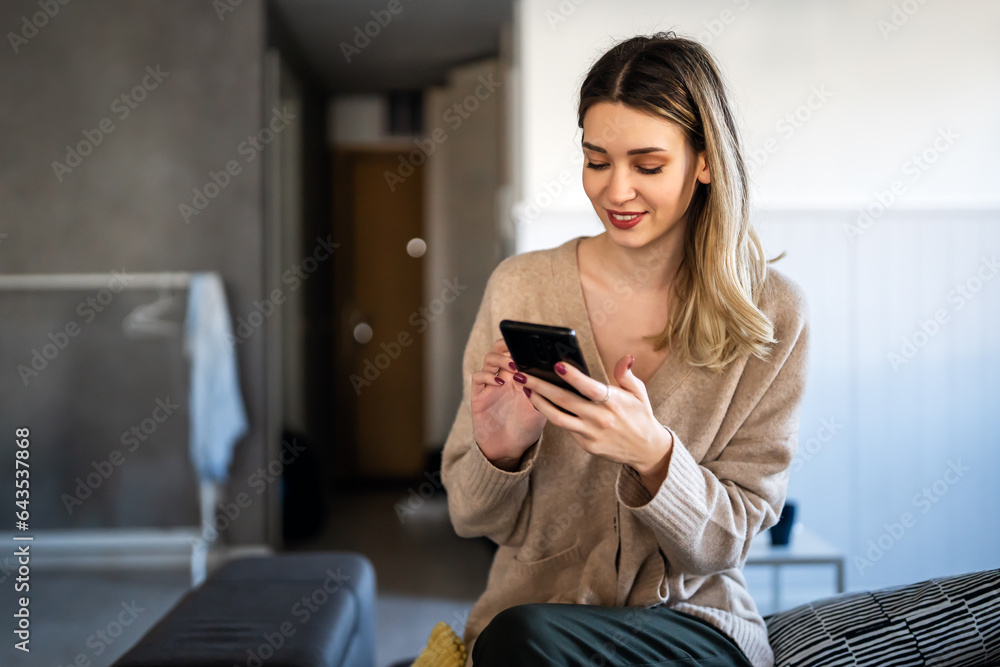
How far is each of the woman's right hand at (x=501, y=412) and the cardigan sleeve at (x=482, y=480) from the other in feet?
0.08

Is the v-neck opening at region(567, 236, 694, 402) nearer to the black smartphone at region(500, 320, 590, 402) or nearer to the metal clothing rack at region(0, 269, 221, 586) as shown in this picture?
the black smartphone at region(500, 320, 590, 402)

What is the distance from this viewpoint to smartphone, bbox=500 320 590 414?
0.81 meters

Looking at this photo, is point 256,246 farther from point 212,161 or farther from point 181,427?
point 181,427

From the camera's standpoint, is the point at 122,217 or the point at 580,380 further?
the point at 122,217

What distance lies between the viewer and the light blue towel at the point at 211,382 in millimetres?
2934

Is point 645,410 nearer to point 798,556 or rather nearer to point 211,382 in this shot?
point 798,556

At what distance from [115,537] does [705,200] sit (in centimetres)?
308

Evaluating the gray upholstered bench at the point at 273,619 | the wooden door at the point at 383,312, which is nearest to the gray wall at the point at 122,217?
the gray upholstered bench at the point at 273,619

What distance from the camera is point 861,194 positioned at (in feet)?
9.13

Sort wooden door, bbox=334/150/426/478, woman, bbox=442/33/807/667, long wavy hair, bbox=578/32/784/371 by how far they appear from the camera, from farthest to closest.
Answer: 1. wooden door, bbox=334/150/426/478
2. long wavy hair, bbox=578/32/784/371
3. woman, bbox=442/33/807/667

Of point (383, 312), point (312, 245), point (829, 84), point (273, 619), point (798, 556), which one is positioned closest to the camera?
→ point (273, 619)

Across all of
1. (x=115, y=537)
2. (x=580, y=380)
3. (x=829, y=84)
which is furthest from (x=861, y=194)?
(x=115, y=537)

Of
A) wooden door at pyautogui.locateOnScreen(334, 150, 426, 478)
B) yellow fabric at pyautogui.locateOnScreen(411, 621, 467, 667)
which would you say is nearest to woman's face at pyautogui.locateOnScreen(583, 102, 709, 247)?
yellow fabric at pyautogui.locateOnScreen(411, 621, 467, 667)

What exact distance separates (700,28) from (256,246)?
197cm
